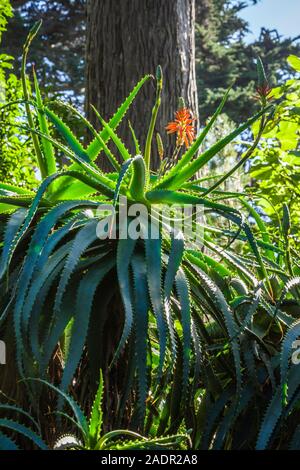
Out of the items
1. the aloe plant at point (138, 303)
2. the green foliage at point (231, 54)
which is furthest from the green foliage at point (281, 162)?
the green foliage at point (231, 54)

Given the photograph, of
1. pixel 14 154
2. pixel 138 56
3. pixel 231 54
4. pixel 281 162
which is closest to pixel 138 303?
pixel 281 162

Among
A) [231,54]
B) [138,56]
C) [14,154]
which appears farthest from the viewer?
[231,54]

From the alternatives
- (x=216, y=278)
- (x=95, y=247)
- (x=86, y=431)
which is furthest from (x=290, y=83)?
(x=86, y=431)

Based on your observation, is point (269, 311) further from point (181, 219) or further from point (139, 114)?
point (139, 114)

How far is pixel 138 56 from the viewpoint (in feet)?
13.3

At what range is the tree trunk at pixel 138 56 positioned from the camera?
3.94 metres

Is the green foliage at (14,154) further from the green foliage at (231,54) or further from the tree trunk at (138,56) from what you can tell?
the green foliage at (231,54)

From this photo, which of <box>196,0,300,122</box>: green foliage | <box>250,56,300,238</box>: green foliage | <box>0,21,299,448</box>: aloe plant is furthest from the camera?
<box>196,0,300,122</box>: green foliage


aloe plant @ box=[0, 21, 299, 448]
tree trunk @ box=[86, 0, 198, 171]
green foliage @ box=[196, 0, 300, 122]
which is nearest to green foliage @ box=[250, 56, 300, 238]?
tree trunk @ box=[86, 0, 198, 171]

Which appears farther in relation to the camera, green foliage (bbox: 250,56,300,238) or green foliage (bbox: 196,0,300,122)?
green foliage (bbox: 196,0,300,122)

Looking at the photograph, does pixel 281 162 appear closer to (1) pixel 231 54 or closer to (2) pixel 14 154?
(2) pixel 14 154

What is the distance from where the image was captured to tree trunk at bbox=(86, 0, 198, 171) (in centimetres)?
394

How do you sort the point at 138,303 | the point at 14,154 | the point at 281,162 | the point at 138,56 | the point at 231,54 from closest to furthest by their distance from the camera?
the point at 138,303, the point at 281,162, the point at 138,56, the point at 14,154, the point at 231,54

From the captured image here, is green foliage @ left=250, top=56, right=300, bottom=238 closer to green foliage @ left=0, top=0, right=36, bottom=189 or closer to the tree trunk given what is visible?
the tree trunk
